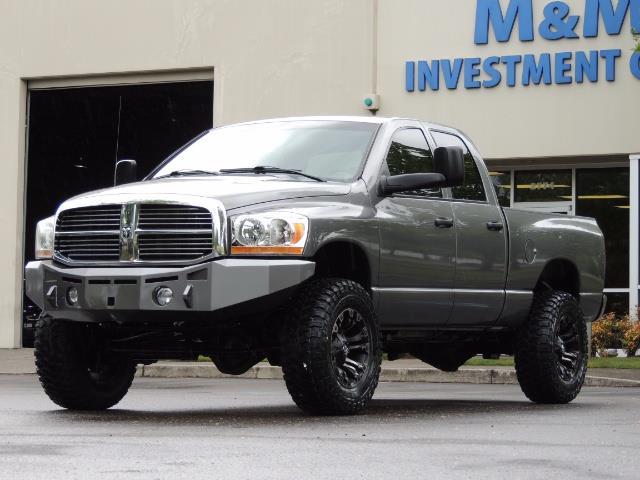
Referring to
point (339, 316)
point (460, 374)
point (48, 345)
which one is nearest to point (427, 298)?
point (339, 316)

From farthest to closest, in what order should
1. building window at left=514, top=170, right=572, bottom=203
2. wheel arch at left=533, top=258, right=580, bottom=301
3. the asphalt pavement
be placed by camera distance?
building window at left=514, top=170, right=572, bottom=203
wheel arch at left=533, top=258, right=580, bottom=301
the asphalt pavement

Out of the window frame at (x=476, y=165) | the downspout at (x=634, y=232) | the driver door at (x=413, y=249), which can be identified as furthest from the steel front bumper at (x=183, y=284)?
the downspout at (x=634, y=232)

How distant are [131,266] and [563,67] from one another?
1472cm

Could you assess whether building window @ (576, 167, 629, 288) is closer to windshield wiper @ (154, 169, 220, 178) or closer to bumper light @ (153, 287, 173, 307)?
windshield wiper @ (154, 169, 220, 178)

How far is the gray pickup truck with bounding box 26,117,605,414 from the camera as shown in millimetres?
9320

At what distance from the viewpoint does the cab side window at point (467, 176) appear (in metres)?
11.5

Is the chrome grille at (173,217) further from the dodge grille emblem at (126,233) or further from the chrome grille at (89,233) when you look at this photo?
the chrome grille at (89,233)

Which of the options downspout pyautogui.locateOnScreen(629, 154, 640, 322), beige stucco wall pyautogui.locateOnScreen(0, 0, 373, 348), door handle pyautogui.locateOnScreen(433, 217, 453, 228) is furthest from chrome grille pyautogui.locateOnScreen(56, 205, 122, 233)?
beige stucco wall pyautogui.locateOnScreen(0, 0, 373, 348)

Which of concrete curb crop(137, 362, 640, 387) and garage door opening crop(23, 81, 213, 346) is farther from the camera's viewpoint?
garage door opening crop(23, 81, 213, 346)

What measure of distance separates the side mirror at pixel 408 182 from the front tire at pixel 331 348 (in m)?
0.88

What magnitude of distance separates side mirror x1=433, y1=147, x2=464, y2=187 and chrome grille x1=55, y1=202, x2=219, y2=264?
77.0 inches

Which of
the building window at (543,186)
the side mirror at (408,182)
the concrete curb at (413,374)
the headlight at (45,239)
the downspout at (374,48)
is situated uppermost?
the downspout at (374,48)

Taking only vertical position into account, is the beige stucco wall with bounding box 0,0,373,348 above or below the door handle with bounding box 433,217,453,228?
above

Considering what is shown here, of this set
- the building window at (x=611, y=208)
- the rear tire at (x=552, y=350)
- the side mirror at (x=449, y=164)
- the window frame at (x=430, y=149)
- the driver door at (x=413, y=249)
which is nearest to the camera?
the driver door at (x=413, y=249)
